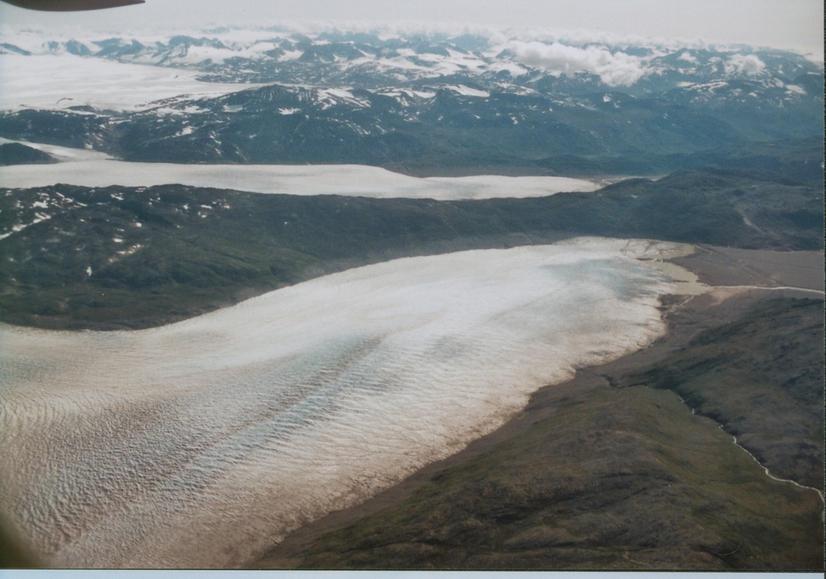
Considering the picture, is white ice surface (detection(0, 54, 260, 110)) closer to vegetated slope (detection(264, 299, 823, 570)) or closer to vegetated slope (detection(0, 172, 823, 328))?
vegetated slope (detection(0, 172, 823, 328))

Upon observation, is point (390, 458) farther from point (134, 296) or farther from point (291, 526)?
point (134, 296)

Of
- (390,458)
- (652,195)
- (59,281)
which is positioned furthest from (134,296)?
(652,195)

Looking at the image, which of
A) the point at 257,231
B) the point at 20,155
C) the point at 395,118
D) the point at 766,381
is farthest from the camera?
the point at 395,118

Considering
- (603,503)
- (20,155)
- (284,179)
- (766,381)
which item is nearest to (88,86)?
(20,155)

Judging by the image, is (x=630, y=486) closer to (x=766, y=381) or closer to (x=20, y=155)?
(x=766, y=381)

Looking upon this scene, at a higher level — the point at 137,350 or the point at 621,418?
the point at 621,418

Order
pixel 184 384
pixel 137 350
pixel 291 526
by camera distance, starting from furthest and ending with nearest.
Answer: pixel 137 350, pixel 184 384, pixel 291 526

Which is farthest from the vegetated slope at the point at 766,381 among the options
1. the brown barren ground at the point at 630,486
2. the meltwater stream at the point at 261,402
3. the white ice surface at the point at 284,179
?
the white ice surface at the point at 284,179
